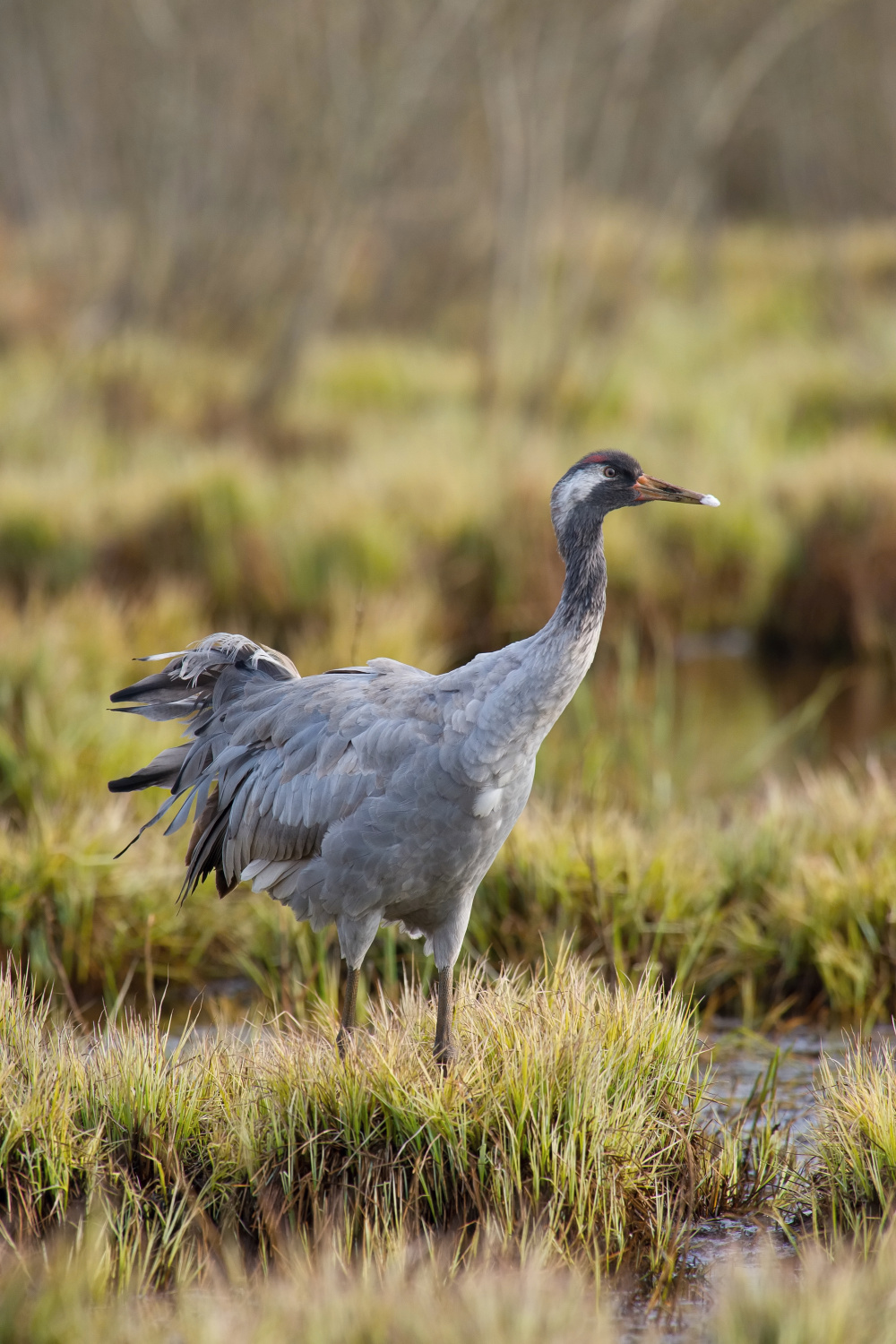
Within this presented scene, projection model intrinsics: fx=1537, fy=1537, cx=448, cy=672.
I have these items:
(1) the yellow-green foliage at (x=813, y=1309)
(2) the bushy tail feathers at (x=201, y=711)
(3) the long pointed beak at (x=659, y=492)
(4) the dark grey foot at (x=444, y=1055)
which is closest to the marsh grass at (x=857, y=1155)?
(1) the yellow-green foliage at (x=813, y=1309)

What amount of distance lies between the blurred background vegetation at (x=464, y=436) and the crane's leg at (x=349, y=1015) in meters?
0.74

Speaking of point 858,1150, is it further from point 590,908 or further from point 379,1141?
point 590,908

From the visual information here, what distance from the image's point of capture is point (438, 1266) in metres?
2.86

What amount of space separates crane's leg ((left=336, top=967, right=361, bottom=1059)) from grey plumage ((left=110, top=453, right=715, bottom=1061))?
24 millimetres

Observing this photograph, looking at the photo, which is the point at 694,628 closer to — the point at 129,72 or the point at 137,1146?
the point at 137,1146

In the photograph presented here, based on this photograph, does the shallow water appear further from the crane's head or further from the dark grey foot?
the crane's head

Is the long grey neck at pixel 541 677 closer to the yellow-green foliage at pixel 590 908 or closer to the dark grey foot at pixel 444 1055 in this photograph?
the dark grey foot at pixel 444 1055

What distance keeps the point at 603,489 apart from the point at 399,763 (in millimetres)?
811

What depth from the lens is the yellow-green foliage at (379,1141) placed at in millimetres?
3289

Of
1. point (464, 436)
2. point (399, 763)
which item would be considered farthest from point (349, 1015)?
point (464, 436)

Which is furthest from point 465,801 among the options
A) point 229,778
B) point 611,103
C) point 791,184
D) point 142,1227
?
point 791,184

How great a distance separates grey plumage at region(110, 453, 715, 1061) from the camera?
3434 mm

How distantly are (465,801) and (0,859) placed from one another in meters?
2.24

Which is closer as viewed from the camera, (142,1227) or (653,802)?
(142,1227)
